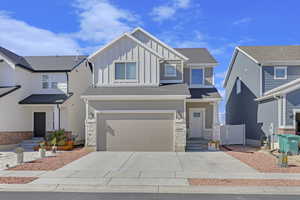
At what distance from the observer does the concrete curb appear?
697 centimetres

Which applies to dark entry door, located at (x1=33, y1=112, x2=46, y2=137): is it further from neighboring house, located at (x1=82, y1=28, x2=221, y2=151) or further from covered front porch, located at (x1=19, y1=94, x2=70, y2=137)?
neighboring house, located at (x1=82, y1=28, x2=221, y2=151)

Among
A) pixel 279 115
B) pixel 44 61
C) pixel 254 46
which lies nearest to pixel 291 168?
pixel 279 115

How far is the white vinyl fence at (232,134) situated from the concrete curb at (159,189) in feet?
37.4

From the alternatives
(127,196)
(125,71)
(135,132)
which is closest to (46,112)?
(125,71)

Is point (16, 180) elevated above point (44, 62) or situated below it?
below

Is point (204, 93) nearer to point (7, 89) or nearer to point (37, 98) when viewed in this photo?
point (37, 98)

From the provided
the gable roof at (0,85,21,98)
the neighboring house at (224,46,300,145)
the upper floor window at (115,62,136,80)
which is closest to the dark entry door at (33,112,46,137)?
the gable roof at (0,85,21,98)

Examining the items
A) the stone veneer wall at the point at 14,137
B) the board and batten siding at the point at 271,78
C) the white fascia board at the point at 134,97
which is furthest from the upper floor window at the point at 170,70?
the stone veneer wall at the point at 14,137

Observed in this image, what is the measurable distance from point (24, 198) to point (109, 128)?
8.59m

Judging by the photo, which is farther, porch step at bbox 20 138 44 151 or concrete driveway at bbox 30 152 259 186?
porch step at bbox 20 138 44 151

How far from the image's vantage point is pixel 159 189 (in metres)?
Result: 7.13

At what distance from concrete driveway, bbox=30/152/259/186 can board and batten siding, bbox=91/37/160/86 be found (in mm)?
5791

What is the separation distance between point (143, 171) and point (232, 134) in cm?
1179

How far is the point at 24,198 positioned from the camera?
646 cm
